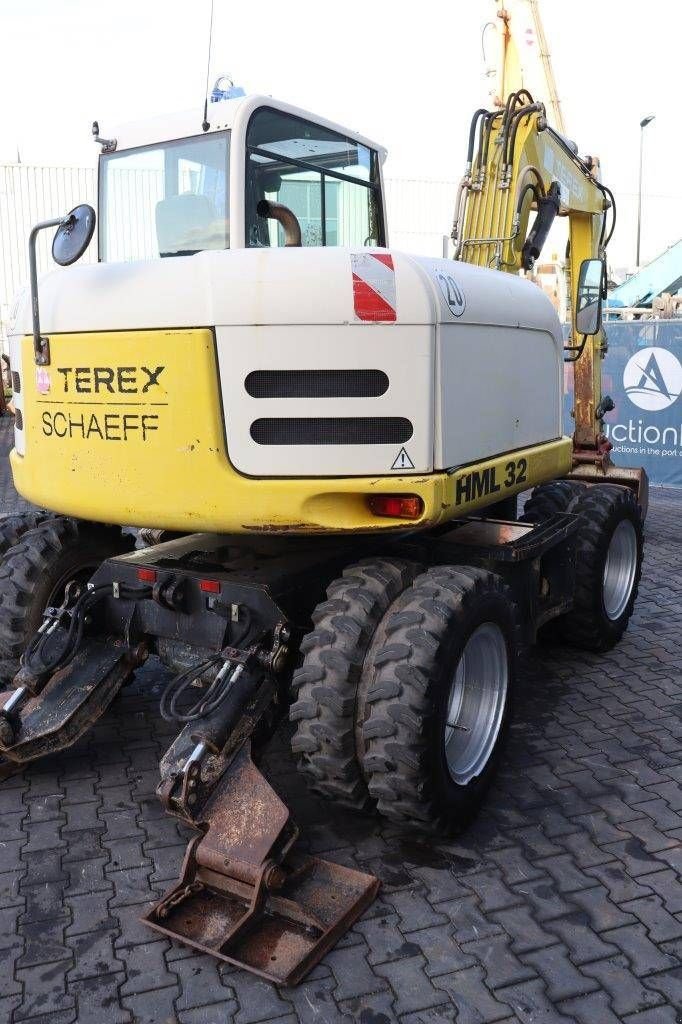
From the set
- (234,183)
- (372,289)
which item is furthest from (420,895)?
(234,183)

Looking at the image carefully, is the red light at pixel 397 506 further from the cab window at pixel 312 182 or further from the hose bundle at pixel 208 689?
the cab window at pixel 312 182

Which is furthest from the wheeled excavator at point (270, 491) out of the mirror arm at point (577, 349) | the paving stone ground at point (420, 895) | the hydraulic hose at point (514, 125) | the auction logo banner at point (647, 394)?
the auction logo banner at point (647, 394)

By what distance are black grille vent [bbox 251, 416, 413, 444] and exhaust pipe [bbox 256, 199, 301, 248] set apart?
0.96 meters

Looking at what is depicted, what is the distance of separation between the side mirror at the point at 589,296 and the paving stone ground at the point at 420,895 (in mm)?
2598

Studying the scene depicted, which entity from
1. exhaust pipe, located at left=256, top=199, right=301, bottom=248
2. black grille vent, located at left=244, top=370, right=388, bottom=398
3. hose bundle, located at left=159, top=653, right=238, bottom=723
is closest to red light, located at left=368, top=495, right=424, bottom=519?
black grille vent, located at left=244, top=370, right=388, bottom=398

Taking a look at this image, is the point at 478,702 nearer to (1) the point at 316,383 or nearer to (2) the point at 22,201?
(1) the point at 316,383

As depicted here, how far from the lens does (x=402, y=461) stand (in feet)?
11.6

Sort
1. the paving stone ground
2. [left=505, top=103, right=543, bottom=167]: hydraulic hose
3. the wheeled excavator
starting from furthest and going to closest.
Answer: [left=505, top=103, right=543, bottom=167]: hydraulic hose → the wheeled excavator → the paving stone ground

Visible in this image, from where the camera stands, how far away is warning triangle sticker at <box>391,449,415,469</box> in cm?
353

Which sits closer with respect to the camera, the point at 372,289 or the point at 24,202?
the point at 372,289

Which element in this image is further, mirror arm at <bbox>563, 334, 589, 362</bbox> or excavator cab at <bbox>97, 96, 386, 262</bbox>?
mirror arm at <bbox>563, 334, 589, 362</bbox>

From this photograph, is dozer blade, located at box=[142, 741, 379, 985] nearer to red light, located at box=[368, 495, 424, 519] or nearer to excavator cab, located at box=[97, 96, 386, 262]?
red light, located at box=[368, 495, 424, 519]

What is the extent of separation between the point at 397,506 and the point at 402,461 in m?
0.20

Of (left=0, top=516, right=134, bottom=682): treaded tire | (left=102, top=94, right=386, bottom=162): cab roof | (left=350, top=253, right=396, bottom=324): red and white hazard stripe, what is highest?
(left=102, top=94, right=386, bottom=162): cab roof
